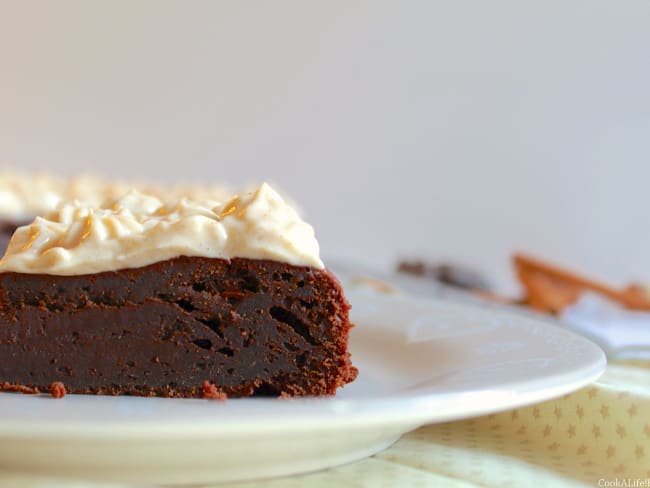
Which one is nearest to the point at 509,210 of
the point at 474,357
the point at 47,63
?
the point at 47,63

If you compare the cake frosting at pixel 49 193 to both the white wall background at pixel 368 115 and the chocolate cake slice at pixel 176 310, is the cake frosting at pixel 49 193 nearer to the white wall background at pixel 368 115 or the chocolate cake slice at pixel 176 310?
the chocolate cake slice at pixel 176 310

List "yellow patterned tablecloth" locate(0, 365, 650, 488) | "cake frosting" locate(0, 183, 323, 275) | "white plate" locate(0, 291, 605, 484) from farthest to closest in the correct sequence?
"cake frosting" locate(0, 183, 323, 275) → "yellow patterned tablecloth" locate(0, 365, 650, 488) → "white plate" locate(0, 291, 605, 484)

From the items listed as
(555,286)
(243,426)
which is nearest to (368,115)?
(555,286)

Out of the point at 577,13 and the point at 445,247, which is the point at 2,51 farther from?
the point at 577,13

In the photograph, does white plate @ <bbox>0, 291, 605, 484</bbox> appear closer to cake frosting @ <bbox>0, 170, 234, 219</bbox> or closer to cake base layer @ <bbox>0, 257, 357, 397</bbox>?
cake base layer @ <bbox>0, 257, 357, 397</bbox>

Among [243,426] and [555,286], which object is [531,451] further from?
[555,286]

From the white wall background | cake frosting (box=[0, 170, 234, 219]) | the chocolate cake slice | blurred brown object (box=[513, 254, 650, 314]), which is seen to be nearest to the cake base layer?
the chocolate cake slice
